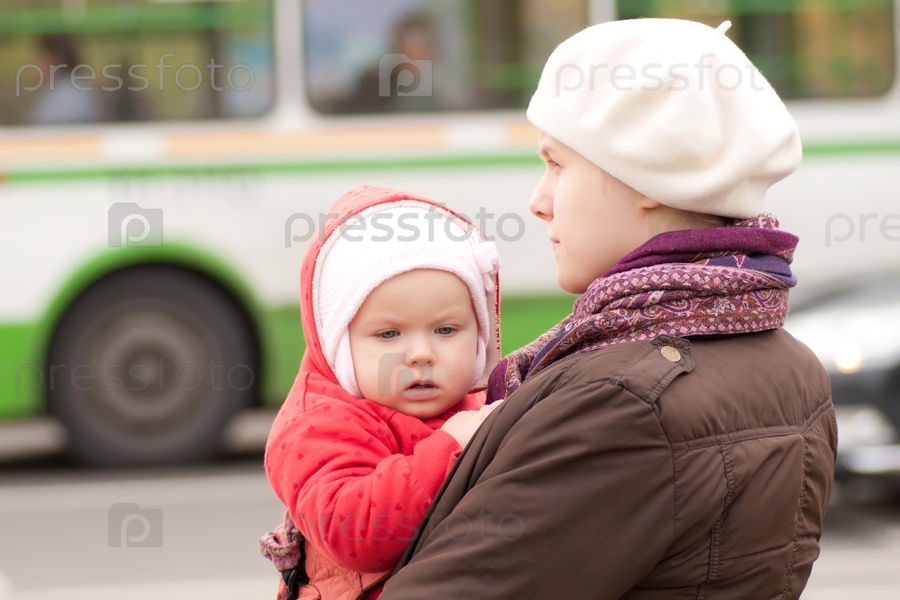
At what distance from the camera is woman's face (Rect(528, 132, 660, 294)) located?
1.36m

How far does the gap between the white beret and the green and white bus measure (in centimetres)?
429

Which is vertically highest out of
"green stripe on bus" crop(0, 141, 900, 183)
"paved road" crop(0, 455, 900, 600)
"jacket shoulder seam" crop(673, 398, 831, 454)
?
"green stripe on bus" crop(0, 141, 900, 183)

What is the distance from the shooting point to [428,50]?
582 cm

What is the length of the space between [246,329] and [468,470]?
4695 mm

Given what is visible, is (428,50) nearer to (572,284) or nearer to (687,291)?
(572,284)

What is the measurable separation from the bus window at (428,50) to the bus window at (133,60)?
12.1 inches

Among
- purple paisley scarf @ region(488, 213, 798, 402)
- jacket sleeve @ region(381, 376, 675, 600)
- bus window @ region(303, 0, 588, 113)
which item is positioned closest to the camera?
jacket sleeve @ region(381, 376, 675, 600)

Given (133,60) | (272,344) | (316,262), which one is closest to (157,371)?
(272,344)

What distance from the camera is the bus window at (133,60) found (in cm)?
558

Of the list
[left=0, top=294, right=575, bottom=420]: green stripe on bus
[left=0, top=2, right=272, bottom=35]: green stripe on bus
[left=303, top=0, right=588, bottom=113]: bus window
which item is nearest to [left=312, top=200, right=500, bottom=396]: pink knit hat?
[left=0, top=294, right=575, bottom=420]: green stripe on bus

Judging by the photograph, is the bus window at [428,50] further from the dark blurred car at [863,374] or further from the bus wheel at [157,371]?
the dark blurred car at [863,374]

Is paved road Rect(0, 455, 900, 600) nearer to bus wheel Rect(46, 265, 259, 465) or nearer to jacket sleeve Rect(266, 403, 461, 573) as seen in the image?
bus wheel Rect(46, 265, 259, 465)

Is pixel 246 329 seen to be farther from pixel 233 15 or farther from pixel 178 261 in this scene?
pixel 233 15

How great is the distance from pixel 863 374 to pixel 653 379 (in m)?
3.70
